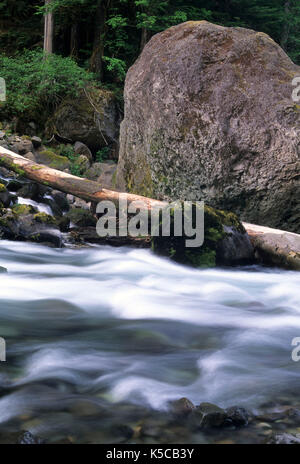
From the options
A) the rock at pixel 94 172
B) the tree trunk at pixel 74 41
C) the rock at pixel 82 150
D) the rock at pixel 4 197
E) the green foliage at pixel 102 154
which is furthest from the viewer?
the tree trunk at pixel 74 41

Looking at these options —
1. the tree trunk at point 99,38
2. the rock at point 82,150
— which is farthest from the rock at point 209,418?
the tree trunk at point 99,38

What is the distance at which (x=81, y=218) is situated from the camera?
7750mm

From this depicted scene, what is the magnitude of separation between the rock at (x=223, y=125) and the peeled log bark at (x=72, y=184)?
0.95m

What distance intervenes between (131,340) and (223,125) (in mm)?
4496

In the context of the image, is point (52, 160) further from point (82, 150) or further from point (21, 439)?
point (21, 439)

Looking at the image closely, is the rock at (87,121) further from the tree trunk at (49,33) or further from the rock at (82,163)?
the tree trunk at (49,33)

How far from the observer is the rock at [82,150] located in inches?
535

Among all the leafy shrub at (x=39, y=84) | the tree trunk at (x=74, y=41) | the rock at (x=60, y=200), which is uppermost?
the tree trunk at (x=74, y=41)

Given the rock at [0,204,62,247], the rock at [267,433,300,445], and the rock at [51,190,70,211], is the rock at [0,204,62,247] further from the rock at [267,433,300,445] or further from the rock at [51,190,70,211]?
the rock at [267,433,300,445]

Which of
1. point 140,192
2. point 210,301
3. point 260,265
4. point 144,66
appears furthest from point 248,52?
point 210,301

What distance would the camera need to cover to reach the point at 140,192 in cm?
825

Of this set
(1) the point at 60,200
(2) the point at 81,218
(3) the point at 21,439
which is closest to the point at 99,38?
(1) the point at 60,200

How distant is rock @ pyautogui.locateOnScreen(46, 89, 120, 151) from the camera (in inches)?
555
